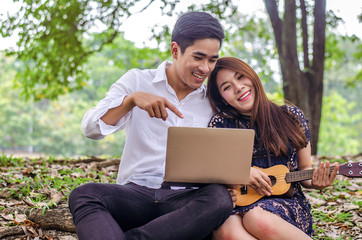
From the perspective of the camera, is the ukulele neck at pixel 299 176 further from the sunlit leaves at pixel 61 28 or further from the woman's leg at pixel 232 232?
the sunlit leaves at pixel 61 28

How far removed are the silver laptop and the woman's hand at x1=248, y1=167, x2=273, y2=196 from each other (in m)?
0.29

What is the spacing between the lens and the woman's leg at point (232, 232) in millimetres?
2422

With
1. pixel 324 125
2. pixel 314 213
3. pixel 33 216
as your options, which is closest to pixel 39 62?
pixel 33 216


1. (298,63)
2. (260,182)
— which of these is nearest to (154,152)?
(260,182)

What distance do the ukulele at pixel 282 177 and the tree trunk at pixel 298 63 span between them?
3373mm

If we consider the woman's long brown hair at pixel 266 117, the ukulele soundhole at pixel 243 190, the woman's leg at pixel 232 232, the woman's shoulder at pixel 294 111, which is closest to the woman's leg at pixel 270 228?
the woman's leg at pixel 232 232

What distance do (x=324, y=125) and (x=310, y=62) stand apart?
1851cm

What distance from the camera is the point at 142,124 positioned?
290 cm

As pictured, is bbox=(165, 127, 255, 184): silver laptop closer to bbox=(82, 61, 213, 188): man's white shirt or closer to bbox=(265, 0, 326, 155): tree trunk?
bbox=(82, 61, 213, 188): man's white shirt

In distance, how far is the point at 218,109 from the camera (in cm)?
314

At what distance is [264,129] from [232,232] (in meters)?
0.86

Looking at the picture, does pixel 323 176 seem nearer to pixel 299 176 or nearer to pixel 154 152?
pixel 299 176

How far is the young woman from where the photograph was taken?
8.79 ft

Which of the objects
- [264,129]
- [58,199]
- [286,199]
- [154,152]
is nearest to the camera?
[286,199]
